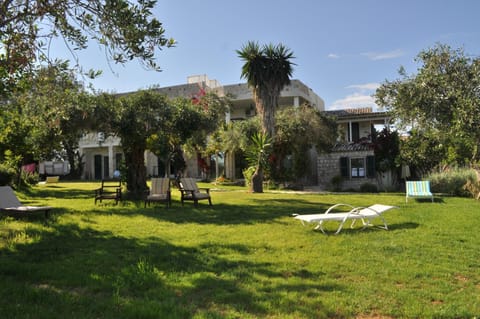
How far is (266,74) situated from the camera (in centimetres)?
2017

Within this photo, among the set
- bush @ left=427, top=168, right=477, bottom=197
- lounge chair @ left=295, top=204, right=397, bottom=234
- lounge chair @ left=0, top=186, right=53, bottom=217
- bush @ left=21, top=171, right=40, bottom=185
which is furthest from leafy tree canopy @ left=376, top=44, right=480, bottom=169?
bush @ left=21, top=171, right=40, bottom=185

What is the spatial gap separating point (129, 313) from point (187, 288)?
3.13 ft

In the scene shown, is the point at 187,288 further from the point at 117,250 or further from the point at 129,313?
the point at 117,250

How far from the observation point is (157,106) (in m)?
13.5

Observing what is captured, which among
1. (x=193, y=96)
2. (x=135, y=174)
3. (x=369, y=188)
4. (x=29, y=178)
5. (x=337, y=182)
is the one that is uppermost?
(x=193, y=96)

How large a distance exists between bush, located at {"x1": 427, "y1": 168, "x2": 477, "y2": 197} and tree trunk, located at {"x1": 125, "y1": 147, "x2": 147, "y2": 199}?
13.6m

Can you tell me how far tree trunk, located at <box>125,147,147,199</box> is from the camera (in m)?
15.0

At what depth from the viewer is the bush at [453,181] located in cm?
1770

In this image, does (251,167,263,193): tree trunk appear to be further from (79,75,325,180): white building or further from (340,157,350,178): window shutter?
(79,75,325,180): white building

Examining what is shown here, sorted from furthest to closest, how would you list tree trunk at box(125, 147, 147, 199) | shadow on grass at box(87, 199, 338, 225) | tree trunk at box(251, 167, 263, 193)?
tree trunk at box(251, 167, 263, 193)
tree trunk at box(125, 147, 147, 199)
shadow on grass at box(87, 199, 338, 225)

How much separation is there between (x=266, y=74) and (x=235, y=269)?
15.8m

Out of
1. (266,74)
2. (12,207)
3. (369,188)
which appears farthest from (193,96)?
(12,207)

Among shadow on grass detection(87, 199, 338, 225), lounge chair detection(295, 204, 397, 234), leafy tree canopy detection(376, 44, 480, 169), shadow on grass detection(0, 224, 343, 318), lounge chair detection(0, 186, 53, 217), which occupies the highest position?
leafy tree canopy detection(376, 44, 480, 169)

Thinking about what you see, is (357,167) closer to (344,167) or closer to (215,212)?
(344,167)
